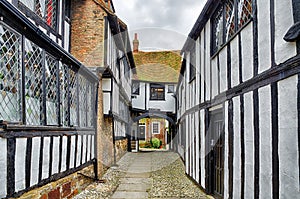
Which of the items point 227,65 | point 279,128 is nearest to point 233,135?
point 227,65

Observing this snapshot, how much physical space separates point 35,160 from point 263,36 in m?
3.15

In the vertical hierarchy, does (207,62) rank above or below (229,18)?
below

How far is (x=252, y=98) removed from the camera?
12.0 feet

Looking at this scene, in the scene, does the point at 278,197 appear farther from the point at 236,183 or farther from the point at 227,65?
the point at 227,65

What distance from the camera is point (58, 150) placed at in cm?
450

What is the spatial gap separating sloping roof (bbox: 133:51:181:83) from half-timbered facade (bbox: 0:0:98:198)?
48.2 ft

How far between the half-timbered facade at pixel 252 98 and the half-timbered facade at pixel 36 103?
8.78 ft

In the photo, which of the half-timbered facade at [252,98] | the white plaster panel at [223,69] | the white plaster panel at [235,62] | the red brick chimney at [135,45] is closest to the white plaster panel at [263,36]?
the half-timbered facade at [252,98]

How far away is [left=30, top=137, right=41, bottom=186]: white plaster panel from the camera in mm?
3574

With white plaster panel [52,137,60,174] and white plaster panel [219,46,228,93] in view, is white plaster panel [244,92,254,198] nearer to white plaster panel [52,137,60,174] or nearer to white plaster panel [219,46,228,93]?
white plaster panel [219,46,228,93]

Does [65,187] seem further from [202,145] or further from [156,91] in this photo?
[156,91]

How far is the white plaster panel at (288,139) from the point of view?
2.59m

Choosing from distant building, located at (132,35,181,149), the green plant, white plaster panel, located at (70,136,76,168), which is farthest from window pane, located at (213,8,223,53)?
the green plant

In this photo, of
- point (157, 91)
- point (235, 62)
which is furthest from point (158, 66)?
point (235, 62)
